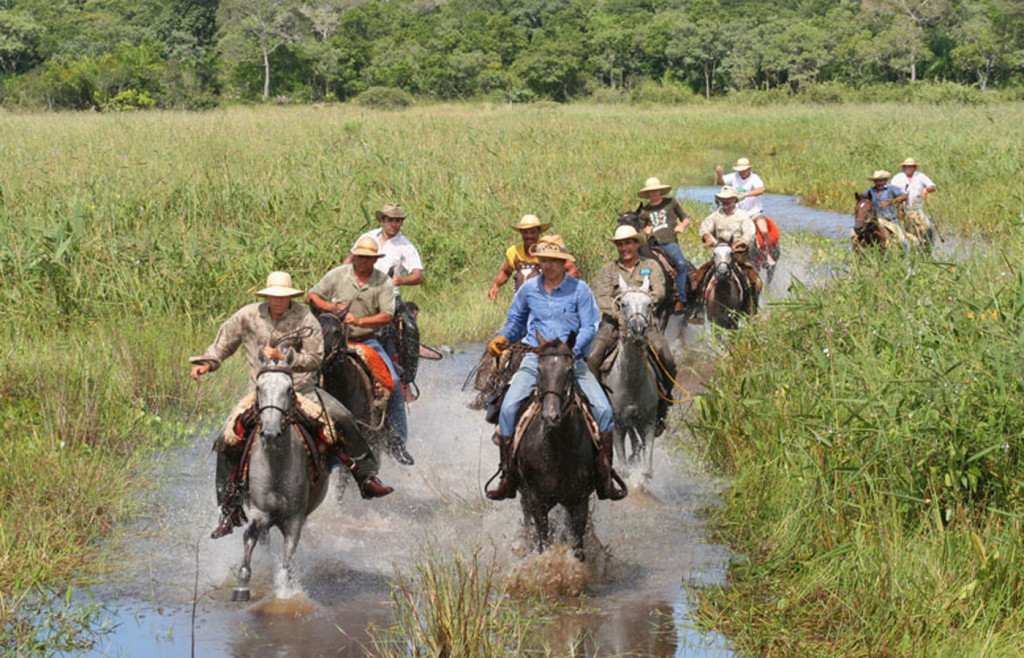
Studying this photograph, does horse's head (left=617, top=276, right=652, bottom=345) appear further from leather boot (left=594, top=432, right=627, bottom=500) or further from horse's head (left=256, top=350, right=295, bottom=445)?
horse's head (left=256, top=350, right=295, bottom=445)

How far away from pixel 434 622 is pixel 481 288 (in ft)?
41.5

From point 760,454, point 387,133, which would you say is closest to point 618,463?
→ point 760,454

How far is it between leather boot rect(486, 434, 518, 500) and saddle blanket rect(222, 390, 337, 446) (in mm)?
1177

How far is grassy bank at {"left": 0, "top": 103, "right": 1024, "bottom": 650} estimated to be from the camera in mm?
9922

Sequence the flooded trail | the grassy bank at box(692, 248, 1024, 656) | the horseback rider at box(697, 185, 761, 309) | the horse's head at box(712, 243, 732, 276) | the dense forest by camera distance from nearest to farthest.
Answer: the grassy bank at box(692, 248, 1024, 656), the flooded trail, the horse's head at box(712, 243, 732, 276), the horseback rider at box(697, 185, 761, 309), the dense forest

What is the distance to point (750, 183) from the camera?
19.2m

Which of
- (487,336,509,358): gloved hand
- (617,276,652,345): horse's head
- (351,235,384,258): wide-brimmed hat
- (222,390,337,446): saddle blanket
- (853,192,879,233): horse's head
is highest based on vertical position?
(351,235,384,258): wide-brimmed hat

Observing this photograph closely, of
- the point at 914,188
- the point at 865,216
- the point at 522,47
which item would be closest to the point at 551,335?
the point at 865,216

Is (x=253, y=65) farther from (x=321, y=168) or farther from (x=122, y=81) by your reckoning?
(x=321, y=168)

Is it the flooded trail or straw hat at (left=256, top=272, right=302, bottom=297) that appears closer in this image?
the flooded trail

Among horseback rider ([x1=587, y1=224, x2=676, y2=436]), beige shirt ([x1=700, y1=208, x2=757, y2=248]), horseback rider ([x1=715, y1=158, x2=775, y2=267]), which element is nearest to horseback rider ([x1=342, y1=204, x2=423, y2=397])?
horseback rider ([x1=587, y1=224, x2=676, y2=436])

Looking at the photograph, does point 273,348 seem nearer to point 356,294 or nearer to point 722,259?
point 356,294

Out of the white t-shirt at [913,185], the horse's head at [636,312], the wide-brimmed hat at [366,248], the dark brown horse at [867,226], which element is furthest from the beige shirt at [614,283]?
the white t-shirt at [913,185]

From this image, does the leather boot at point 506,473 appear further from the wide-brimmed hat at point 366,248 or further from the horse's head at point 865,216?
the horse's head at point 865,216
